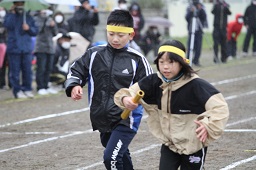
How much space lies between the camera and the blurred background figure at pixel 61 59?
17.3 meters

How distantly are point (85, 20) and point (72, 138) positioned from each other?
8.12 metres

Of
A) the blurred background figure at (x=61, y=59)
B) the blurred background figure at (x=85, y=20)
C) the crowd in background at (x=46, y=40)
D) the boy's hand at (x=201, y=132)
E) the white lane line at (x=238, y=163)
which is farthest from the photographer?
the blurred background figure at (x=85, y=20)

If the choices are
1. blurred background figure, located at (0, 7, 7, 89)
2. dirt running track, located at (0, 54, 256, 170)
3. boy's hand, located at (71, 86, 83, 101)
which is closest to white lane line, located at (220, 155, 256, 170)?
dirt running track, located at (0, 54, 256, 170)

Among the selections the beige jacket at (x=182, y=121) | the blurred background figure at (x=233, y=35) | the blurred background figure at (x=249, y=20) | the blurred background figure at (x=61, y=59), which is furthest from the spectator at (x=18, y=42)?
the blurred background figure at (x=249, y=20)

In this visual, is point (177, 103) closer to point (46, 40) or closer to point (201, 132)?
point (201, 132)

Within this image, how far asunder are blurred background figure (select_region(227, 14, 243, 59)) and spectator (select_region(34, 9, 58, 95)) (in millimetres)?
9571

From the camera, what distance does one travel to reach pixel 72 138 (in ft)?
36.8

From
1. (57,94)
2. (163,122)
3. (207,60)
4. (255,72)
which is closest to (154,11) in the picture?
(207,60)

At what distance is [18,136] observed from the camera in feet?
37.8

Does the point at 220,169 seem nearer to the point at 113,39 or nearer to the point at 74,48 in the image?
the point at 113,39

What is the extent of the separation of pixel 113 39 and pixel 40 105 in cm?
776

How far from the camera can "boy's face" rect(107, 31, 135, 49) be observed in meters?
7.29

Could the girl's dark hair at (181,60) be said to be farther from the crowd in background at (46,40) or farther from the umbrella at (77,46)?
the umbrella at (77,46)

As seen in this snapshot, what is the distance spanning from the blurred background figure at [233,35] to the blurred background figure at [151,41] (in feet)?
7.85
